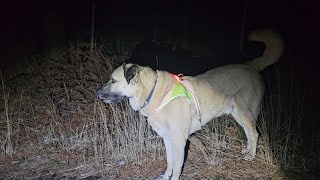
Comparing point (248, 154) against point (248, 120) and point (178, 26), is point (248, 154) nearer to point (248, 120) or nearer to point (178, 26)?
point (248, 120)

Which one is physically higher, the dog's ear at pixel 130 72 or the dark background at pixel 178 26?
the dark background at pixel 178 26

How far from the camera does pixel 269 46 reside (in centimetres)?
520

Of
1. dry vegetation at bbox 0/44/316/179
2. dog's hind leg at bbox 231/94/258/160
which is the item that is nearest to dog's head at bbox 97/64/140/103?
dry vegetation at bbox 0/44/316/179

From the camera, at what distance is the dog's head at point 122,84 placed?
4.17 meters

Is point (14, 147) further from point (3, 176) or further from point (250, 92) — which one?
point (250, 92)

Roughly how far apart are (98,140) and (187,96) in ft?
5.41

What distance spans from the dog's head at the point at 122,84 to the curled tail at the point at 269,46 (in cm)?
184

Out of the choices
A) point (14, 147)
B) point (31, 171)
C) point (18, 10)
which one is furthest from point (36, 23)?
point (31, 171)

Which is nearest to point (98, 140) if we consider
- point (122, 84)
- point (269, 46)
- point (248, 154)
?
point (122, 84)

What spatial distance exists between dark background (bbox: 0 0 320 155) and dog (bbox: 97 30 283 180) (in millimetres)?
2771

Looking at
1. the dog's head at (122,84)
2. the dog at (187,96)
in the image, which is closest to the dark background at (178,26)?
the dog at (187,96)

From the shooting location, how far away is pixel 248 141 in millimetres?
5176

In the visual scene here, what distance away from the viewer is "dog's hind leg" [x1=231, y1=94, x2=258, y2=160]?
4973 mm

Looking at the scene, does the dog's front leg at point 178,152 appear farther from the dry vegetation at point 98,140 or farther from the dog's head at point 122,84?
the dog's head at point 122,84
